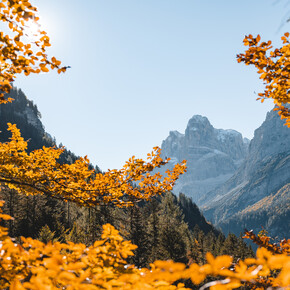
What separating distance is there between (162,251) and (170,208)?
12024 mm

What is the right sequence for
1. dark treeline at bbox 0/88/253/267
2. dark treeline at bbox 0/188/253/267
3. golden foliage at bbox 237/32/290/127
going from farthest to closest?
dark treeline at bbox 0/188/253/267, dark treeline at bbox 0/88/253/267, golden foliage at bbox 237/32/290/127

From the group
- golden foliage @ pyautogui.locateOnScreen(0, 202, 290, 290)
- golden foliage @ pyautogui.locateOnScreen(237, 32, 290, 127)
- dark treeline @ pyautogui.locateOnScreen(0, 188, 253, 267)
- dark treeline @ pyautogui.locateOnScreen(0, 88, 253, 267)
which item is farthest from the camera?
dark treeline @ pyautogui.locateOnScreen(0, 188, 253, 267)

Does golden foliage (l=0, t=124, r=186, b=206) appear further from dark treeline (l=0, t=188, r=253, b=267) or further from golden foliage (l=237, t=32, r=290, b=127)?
dark treeline (l=0, t=188, r=253, b=267)

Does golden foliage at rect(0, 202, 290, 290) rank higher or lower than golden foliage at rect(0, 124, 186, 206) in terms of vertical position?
lower

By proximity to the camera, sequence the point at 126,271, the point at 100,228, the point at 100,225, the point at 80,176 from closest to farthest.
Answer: the point at 126,271 → the point at 80,176 → the point at 100,228 → the point at 100,225

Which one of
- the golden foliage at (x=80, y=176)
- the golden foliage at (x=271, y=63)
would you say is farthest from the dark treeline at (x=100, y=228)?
the golden foliage at (x=271, y=63)

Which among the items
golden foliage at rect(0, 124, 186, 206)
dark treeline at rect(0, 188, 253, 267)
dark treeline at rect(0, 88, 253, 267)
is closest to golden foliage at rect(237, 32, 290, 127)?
golden foliage at rect(0, 124, 186, 206)

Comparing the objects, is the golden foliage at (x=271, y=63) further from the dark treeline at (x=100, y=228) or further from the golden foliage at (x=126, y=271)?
the dark treeline at (x=100, y=228)

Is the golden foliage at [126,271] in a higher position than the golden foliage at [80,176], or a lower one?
lower

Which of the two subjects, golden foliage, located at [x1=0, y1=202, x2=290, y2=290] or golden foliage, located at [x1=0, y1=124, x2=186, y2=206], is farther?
golden foliage, located at [x1=0, y1=124, x2=186, y2=206]

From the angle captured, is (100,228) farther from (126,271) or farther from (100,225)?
(126,271)

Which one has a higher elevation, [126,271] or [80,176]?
[80,176]

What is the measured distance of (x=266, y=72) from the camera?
4203 mm

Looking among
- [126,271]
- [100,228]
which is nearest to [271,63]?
[126,271]
